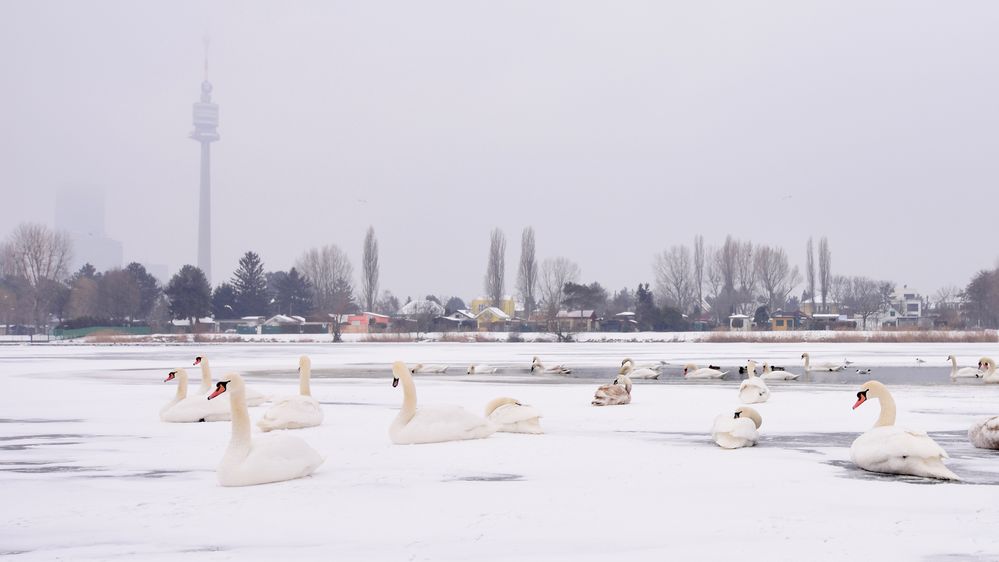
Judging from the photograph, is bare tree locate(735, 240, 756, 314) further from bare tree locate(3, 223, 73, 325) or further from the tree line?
bare tree locate(3, 223, 73, 325)

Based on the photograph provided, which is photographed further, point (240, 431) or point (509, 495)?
point (240, 431)

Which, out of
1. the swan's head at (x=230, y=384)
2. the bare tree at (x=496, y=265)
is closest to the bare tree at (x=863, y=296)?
the bare tree at (x=496, y=265)

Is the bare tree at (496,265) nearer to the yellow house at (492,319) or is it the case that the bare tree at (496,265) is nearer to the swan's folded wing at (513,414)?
the yellow house at (492,319)

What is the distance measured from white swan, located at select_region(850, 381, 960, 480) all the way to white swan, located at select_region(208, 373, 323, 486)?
183 inches

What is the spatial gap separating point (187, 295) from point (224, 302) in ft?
52.6

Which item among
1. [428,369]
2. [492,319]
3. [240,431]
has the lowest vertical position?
[428,369]

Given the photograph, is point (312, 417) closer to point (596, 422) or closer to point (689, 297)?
point (596, 422)

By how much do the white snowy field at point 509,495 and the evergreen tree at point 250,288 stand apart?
297 ft

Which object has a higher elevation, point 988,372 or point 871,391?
point 871,391

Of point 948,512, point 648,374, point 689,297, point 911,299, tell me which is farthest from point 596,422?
point 911,299

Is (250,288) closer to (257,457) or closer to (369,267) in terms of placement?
(369,267)

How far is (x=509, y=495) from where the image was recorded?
23.7 ft

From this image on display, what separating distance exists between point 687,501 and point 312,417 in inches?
238

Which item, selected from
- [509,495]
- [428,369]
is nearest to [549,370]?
[428,369]
